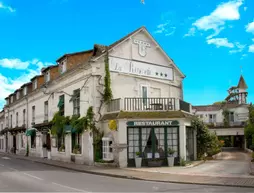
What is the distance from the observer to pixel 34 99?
111ft

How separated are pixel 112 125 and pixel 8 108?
101ft

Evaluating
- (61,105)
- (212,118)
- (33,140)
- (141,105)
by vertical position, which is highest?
(61,105)

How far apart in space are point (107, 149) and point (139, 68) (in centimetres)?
696

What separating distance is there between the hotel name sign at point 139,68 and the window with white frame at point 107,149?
5066mm

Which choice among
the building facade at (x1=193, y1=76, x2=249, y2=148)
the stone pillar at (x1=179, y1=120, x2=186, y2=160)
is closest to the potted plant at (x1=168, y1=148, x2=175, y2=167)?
the stone pillar at (x1=179, y1=120, x2=186, y2=160)

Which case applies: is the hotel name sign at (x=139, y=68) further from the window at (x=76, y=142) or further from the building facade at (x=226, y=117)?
the building facade at (x=226, y=117)

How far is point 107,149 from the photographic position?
20.0 meters

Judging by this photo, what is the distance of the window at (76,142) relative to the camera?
22906 mm

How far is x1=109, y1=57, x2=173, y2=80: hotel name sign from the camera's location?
22359mm

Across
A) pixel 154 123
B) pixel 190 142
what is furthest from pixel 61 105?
pixel 190 142

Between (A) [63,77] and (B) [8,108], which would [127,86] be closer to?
(A) [63,77]

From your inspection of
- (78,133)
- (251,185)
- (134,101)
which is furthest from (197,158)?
(251,185)

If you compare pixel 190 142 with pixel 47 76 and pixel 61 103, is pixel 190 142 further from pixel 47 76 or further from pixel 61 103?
pixel 47 76

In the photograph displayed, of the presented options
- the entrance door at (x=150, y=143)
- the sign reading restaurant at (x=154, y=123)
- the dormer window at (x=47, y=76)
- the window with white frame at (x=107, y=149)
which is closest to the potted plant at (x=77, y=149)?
the window with white frame at (x=107, y=149)
